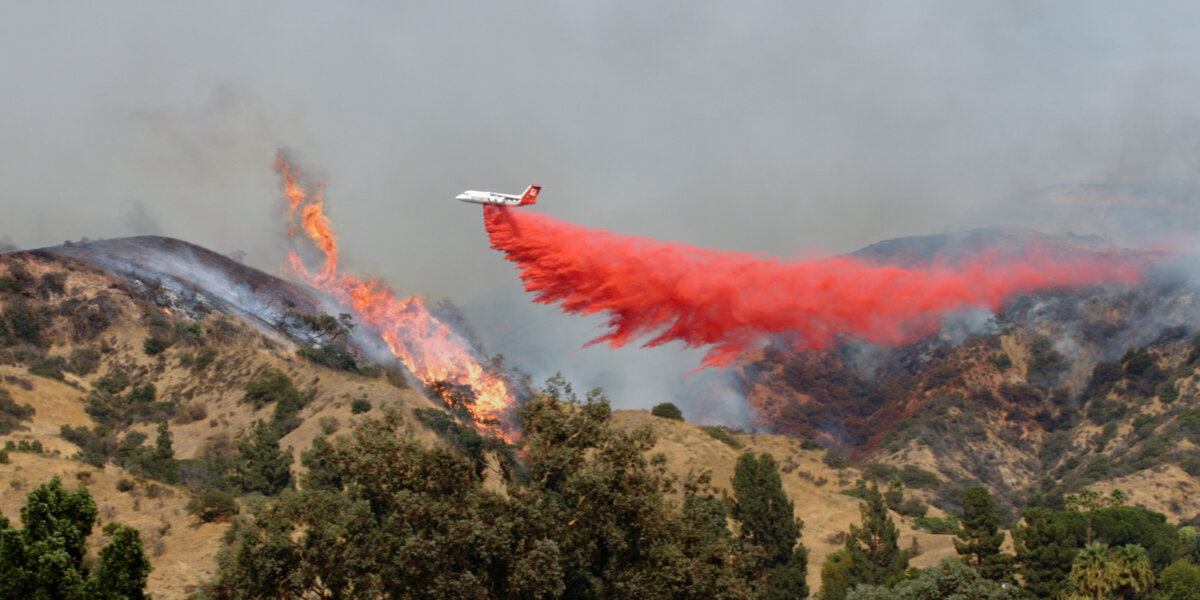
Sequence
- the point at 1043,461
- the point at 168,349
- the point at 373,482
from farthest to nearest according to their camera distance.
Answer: the point at 1043,461
the point at 168,349
the point at 373,482

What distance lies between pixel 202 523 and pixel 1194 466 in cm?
11298

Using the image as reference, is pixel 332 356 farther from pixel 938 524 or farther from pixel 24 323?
pixel 938 524

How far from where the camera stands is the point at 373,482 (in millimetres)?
29734

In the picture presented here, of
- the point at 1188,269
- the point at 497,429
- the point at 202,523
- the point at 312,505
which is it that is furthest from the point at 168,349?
the point at 1188,269

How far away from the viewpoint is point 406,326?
362ft

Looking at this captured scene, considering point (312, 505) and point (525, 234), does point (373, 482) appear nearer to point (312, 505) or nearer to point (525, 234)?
point (312, 505)

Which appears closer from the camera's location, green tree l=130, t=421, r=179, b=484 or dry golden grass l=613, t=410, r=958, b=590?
green tree l=130, t=421, r=179, b=484

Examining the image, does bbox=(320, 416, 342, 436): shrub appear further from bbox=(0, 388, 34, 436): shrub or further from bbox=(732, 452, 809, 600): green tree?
bbox=(732, 452, 809, 600): green tree

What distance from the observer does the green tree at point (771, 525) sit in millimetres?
73375

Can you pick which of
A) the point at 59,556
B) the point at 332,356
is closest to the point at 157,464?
the point at 332,356

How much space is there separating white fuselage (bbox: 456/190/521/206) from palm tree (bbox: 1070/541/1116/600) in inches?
1872

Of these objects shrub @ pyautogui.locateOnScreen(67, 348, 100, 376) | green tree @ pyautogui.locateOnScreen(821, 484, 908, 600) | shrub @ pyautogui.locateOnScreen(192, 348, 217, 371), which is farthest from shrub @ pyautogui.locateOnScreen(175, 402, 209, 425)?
green tree @ pyautogui.locateOnScreen(821, 484, 908, 600)

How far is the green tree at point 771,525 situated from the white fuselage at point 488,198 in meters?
34.3

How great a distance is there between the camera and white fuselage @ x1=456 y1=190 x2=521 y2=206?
5994 cm
